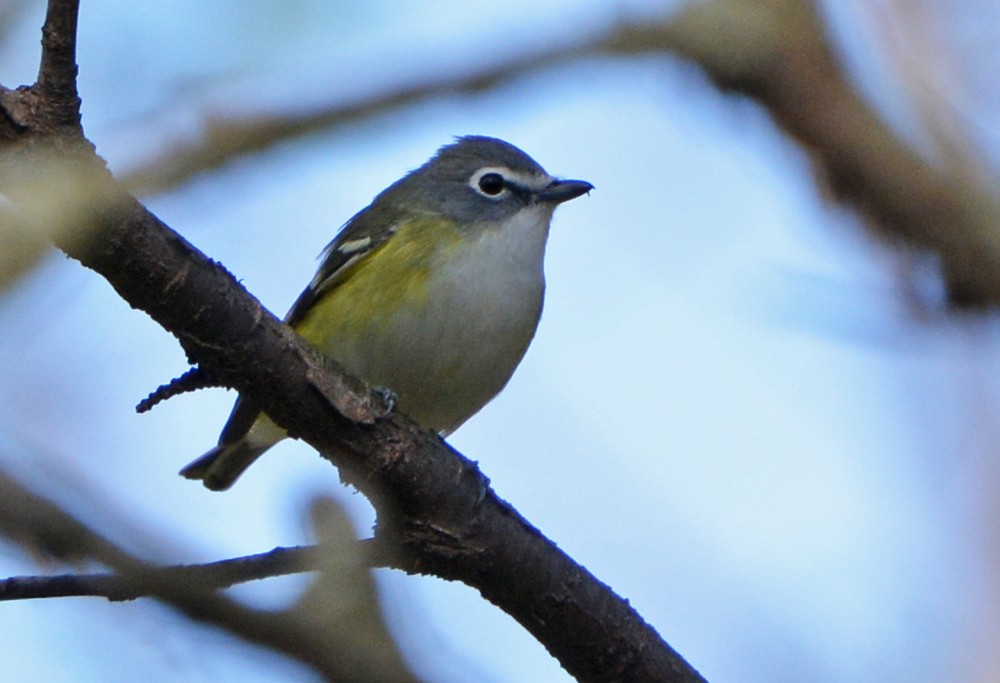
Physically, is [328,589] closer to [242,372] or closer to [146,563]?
[146,563]

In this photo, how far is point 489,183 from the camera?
6820mm

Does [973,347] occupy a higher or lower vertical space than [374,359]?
higher

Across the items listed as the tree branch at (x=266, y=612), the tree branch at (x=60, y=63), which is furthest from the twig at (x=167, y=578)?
the tree branch at (x=60, y=63)

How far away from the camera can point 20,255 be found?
12.8ft

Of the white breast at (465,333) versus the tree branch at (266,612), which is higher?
the white breast at (465,333)

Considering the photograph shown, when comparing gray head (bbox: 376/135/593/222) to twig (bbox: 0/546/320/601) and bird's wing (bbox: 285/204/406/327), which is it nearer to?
bird's wing (bbox: 285/204/406/327)

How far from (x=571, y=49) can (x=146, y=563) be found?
4.36m

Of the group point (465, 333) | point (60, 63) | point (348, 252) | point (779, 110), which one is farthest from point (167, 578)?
point (348, 252)

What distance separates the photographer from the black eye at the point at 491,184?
676 centimetres

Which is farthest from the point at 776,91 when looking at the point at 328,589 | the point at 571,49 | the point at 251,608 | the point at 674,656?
the point at 251,608

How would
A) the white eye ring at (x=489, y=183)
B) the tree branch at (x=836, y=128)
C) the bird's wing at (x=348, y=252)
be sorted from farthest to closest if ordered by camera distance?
1. the white eye ring at (x=489, y=183)
2. the bird's wing at (x=348, y=252)
3. the tree branch at (x=836, y=128)

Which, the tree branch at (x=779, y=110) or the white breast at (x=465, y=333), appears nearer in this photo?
the tree branch at (x=779, y=110)

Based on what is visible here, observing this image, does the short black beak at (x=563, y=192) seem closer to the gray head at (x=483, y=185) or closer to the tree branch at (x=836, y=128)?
the gray head at (x=483, y=185)

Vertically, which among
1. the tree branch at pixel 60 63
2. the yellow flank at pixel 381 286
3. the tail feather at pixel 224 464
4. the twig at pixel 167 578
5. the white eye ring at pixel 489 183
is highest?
the white eye ring at pixel 489 183
